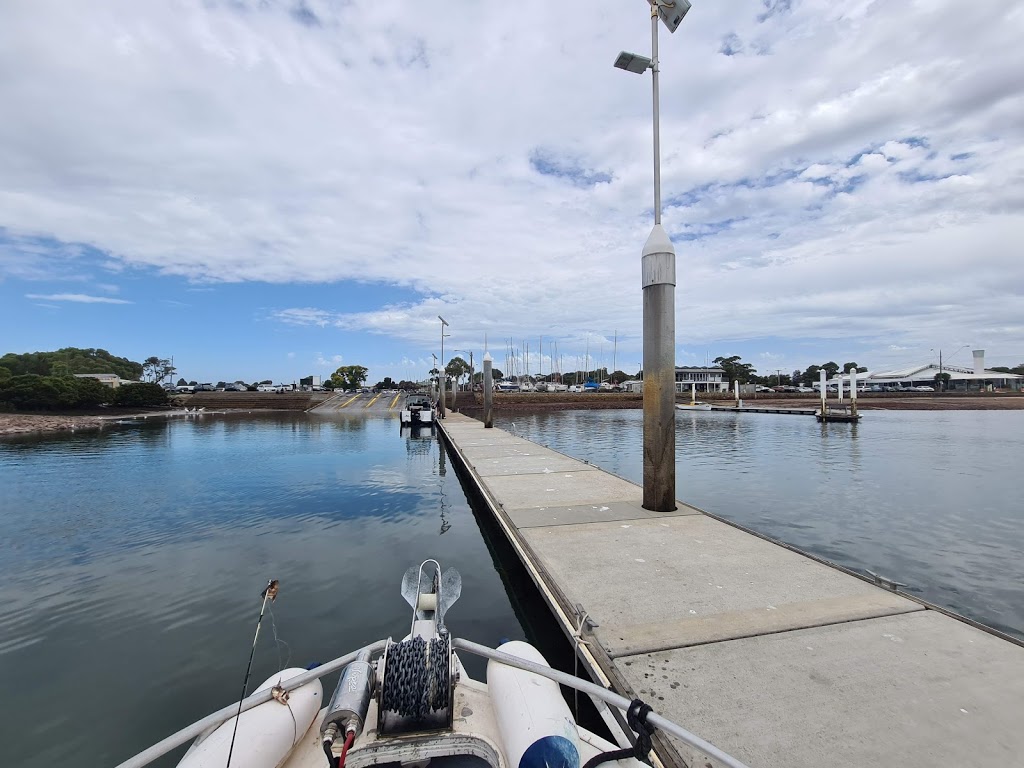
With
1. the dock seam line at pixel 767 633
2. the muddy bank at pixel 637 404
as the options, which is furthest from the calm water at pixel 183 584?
the muddy bank at pixel 637 404

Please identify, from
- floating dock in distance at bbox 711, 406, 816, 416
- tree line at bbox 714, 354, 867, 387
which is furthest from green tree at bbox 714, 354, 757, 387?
floating dock in distance at bbox 711, 406, 816, 416

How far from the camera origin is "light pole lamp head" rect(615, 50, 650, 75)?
8.04 meters

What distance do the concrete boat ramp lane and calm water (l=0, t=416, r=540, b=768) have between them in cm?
169

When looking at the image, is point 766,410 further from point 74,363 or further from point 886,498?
point 74,363

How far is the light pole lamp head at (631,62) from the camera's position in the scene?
316 inches

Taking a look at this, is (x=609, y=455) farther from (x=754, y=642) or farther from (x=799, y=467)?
(x=754, y=642)

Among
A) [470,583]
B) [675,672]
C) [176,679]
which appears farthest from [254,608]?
[675,672]

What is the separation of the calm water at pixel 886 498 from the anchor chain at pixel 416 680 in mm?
6701

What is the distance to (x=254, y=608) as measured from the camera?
6.71 metres

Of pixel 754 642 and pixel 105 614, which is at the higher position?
pixel 754 642

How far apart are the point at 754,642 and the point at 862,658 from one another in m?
0.75

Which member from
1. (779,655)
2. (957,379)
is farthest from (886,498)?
(957,379)

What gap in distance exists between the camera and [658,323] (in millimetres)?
8016

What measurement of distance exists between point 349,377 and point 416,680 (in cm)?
12274
